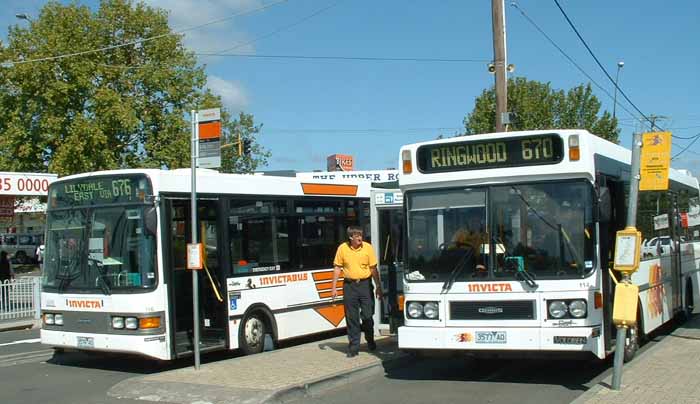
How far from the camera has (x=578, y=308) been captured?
8617 millimetres

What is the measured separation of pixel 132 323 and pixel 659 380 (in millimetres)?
6838

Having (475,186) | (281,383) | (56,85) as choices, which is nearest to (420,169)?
(475,186)

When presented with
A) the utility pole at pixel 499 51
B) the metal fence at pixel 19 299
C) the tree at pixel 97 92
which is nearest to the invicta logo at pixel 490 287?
the utility pole at pixel 499 51

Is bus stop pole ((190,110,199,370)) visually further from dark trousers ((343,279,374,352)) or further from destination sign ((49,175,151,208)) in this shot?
dark trousers ((343,279,374,352))

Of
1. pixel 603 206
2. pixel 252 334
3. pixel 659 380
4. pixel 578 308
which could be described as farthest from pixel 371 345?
pixel 603 206

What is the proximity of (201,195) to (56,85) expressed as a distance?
22.4 meters

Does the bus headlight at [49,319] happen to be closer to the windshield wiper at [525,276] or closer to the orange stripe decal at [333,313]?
the orange stripe decal at [333,313]

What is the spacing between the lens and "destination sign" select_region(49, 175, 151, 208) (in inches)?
430

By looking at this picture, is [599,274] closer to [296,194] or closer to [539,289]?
[539,289]

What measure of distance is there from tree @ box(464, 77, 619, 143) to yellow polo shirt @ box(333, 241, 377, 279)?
110 ft

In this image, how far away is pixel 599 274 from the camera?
881cm

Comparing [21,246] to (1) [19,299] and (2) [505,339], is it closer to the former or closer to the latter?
(1) [19,299]

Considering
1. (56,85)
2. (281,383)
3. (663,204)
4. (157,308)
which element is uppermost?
(56,85)

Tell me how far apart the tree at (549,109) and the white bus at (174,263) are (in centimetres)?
3149
